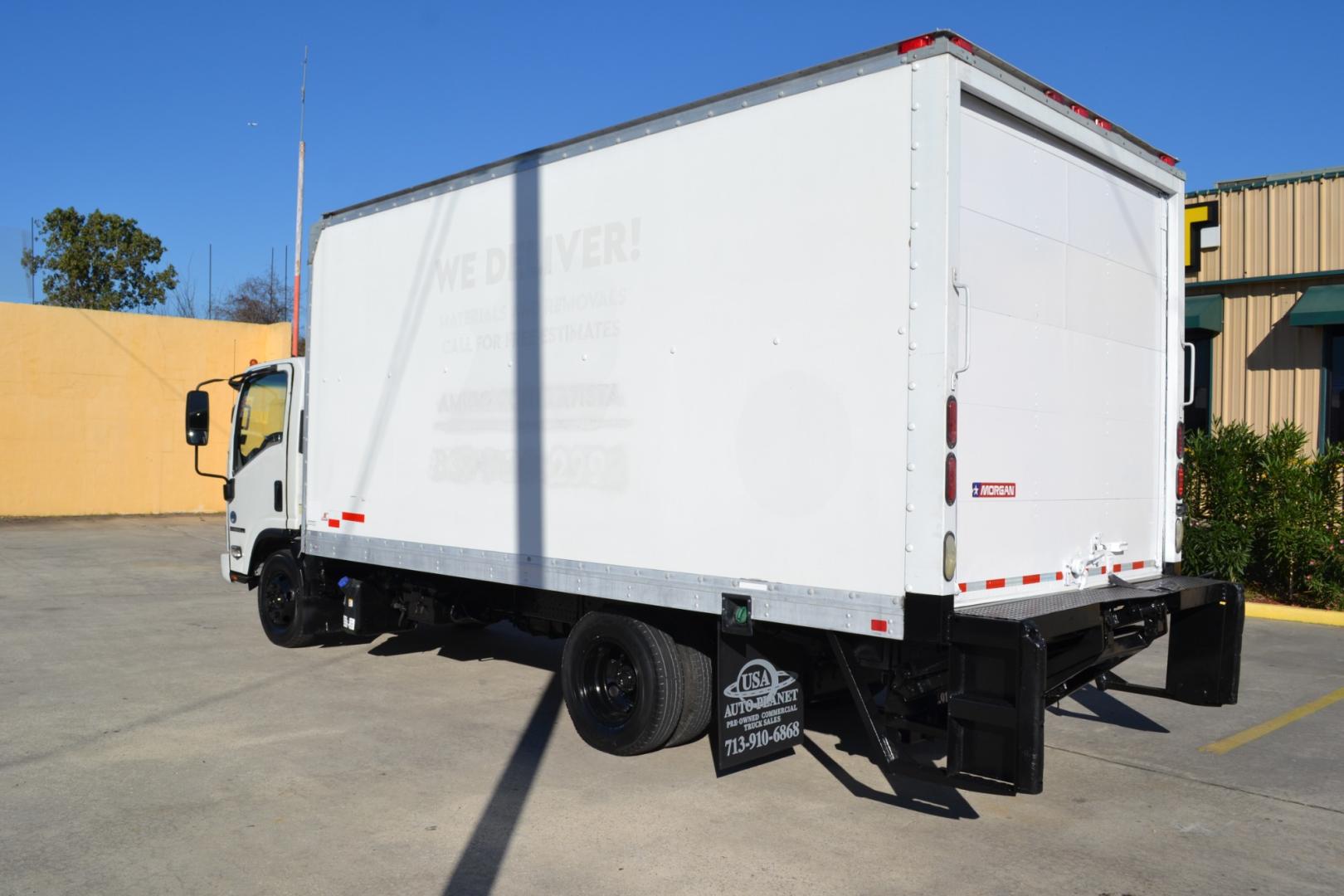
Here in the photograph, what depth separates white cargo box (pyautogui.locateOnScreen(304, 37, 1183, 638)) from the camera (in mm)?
4680

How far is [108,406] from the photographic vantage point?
2353cm

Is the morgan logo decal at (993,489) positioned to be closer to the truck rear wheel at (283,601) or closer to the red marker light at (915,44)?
the red marker light at (915,44)

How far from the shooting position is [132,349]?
23.9m

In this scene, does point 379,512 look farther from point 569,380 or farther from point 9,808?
point 9,808

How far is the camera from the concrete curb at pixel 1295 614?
1105 cm

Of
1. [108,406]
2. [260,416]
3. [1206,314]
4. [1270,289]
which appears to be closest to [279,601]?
[260,416]

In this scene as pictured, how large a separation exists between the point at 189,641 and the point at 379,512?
3429 mm

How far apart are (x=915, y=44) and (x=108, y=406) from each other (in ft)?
75.8

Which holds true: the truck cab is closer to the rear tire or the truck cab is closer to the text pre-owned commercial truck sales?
the text pre-owned commercial truck sales

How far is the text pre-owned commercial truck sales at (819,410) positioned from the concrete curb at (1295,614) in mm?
6106

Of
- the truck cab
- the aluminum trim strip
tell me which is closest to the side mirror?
the truck cab

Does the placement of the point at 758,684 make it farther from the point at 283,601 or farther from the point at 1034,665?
the point at 283,601

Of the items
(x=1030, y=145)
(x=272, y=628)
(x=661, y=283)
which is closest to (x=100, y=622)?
(x=272, y=628)

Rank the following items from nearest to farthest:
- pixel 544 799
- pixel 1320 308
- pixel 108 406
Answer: pixel 544 799
pixel 1320 308
pixel 108 406
